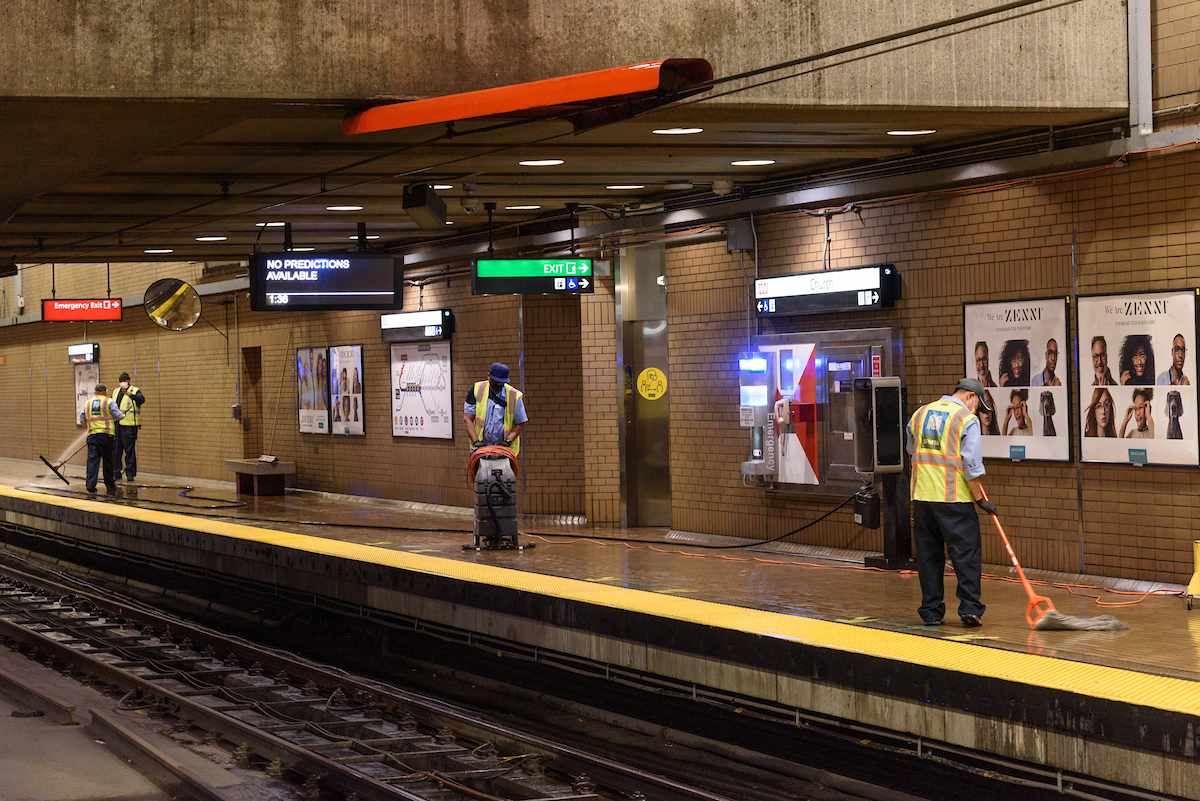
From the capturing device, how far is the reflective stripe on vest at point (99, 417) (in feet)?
67.4

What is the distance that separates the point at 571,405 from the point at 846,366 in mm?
5139

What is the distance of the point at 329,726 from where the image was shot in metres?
9.01

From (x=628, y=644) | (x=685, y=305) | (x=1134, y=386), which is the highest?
(x=685, y=305)

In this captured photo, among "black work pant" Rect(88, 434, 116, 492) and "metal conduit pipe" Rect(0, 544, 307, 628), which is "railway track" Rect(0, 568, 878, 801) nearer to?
"metal conduit pipe" Rect(0, 544, 307, 628)

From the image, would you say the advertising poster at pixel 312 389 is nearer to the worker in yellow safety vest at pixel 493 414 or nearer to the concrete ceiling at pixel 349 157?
the concrete ceiling at pixel 349 157

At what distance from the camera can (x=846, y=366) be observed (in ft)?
39.3

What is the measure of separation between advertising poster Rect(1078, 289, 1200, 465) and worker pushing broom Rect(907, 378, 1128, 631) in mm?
1826

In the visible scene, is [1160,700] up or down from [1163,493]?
down

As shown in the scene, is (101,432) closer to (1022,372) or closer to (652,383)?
(652,383)

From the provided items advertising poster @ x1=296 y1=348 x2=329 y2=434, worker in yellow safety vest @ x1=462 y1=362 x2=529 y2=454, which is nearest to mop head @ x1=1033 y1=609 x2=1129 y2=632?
worker in yellow safety vest @ x1=462 y1=362 x2=529 y2=454

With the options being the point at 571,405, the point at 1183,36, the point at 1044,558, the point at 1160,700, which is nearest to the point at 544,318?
the point at 571,405

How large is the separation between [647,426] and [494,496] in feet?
9.78

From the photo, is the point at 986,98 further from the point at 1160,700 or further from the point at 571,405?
the point at 571,405

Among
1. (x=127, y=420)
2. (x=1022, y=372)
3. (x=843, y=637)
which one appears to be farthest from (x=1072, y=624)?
(x=127, y=420)
